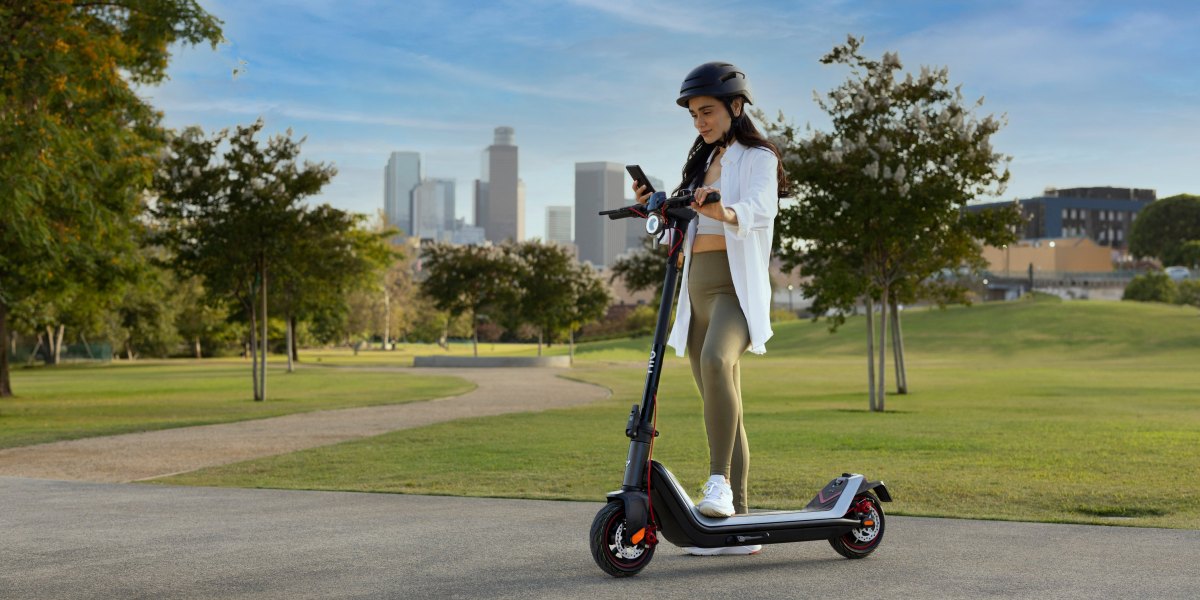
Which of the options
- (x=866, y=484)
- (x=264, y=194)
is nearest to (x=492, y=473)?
(x=866, y=484)

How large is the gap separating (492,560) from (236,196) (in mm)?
22947

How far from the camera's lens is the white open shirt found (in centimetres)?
559

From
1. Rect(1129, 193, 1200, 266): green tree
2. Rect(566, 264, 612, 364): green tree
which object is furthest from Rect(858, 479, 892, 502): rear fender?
Rect(1129, 193, 1200, 266): green tree

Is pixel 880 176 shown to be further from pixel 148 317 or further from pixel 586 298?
pixel 148 317

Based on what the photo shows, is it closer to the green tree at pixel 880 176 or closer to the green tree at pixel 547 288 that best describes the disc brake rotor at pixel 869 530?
the green tree at pixel 880 176

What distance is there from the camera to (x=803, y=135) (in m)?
23.8

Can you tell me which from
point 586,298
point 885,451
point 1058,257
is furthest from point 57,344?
point 1058,257

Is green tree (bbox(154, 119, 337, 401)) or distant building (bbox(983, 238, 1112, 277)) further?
distant building (bbox(983, 238, 1112, 277))

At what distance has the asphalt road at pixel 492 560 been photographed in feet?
16.7

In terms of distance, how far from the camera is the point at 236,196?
89.0ft

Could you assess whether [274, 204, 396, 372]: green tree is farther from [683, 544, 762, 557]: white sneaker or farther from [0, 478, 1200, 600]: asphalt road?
[683, 544, 762, 557]: white sneaker

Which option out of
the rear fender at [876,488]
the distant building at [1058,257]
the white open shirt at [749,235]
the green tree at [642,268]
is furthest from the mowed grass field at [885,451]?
the distant building at [1058,257]

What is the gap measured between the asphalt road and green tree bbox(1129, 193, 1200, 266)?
12133 cm

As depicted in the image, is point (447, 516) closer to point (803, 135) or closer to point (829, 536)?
point (829, 536)
